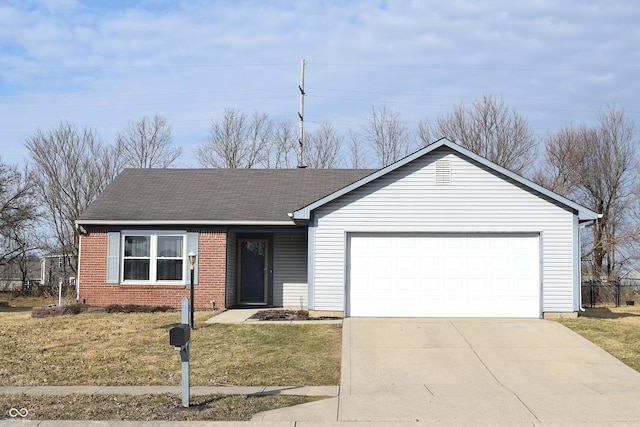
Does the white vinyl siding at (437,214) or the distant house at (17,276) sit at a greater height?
the white vinyl siding at (437,214)

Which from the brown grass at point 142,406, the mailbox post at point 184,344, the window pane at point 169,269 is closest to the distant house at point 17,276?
the window pane at point 169,269

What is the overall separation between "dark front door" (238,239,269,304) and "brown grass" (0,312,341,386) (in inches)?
171

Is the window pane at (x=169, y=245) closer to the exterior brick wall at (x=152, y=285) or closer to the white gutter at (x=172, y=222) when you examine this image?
the white gutter at (x=172, y=222)

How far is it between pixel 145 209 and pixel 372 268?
7.84 metres

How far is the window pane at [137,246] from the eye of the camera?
20.5 metres

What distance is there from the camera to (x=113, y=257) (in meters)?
20.4

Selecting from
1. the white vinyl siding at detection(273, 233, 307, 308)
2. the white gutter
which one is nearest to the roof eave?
the white gutter

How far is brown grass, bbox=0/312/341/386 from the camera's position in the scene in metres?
11.4

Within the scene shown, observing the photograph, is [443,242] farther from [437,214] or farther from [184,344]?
[184,344]

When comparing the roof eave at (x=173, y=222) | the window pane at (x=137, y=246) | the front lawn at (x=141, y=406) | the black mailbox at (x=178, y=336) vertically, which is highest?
the roof eave at (x=173, y=222)

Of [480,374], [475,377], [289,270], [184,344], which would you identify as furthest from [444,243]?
[184,344]

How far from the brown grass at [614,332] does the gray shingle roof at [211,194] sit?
28.8 feet

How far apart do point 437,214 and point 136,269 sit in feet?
30.9

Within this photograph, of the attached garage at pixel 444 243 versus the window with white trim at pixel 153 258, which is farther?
the window with white trim at pixel 153 258
